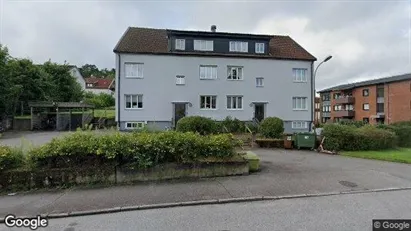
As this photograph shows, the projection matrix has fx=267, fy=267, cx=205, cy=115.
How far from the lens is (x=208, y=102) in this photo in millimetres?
27078

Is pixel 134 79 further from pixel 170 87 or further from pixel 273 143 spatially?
pixel 273 143

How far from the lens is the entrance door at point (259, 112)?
91.3 feet

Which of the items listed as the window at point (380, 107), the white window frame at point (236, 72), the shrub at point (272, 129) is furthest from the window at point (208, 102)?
the window at point (380, 107)

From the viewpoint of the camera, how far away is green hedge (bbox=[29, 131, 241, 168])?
24.7 feet

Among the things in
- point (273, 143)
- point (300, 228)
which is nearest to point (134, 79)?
point (273, 143)

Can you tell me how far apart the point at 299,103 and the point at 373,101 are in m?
37.0

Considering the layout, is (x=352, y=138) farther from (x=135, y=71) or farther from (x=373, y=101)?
(x=373, y=101)

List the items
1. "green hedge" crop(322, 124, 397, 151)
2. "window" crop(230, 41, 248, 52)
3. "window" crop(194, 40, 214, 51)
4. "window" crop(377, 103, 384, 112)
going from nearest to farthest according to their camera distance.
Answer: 1. "green hedge" crop(322, 124, 397, 151)
2. "window" crop(194, 40, 214, 51)
3. "window" crop(230, 41, 248, 52)
4. "window" crop(377, 103, 384, 112)

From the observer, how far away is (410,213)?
18.6ft

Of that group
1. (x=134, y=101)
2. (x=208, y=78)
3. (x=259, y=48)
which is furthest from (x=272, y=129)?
(x=134, y=101)

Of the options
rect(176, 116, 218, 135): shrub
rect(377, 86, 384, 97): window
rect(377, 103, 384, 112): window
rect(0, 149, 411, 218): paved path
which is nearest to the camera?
rect(0, 149, 411, 218): paved path

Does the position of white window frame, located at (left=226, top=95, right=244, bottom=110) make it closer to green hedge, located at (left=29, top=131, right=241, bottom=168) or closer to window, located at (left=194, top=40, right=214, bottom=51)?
window, located at (left=194, top=40, right=214, bottom=51)

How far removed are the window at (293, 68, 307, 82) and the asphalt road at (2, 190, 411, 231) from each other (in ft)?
76.5

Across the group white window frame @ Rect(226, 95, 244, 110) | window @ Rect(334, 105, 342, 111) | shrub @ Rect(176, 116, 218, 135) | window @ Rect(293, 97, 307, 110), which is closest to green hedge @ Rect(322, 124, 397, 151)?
shrub @ Rect(176, 116, 218, 135)
